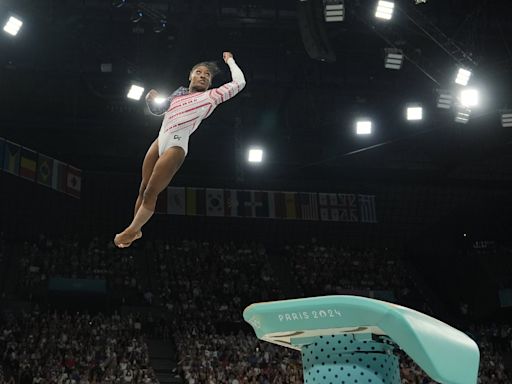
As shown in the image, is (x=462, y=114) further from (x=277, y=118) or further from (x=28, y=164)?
(x=28, y=164)

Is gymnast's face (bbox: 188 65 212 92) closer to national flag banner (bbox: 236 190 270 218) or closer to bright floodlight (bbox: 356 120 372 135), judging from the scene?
bright floodlight (bbox: 356 120 372 135)

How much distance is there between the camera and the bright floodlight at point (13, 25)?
14648 mm

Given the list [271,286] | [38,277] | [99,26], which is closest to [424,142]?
[271,286]

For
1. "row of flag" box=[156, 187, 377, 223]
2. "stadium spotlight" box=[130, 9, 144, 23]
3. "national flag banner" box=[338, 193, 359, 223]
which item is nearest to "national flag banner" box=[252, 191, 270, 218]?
"row of flag" box=[156, 187, 377, 223]

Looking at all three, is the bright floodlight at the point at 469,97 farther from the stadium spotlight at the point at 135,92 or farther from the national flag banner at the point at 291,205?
the national flag banner at the point at 291,205

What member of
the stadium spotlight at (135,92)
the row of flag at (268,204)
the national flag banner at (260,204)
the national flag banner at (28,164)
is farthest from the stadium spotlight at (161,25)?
the national flag banner at (260,204)

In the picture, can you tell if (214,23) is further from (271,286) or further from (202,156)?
(271,286)

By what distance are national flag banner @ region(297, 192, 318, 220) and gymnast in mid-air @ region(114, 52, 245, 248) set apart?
2149 cm

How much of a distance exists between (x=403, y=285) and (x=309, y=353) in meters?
24.4

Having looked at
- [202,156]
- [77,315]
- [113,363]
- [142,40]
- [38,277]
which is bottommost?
[113,363]

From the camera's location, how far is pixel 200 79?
17.3 feet

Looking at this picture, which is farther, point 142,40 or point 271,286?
point 271,286

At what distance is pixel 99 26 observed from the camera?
18.4 metres

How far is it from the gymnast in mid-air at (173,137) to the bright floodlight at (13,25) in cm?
1070
